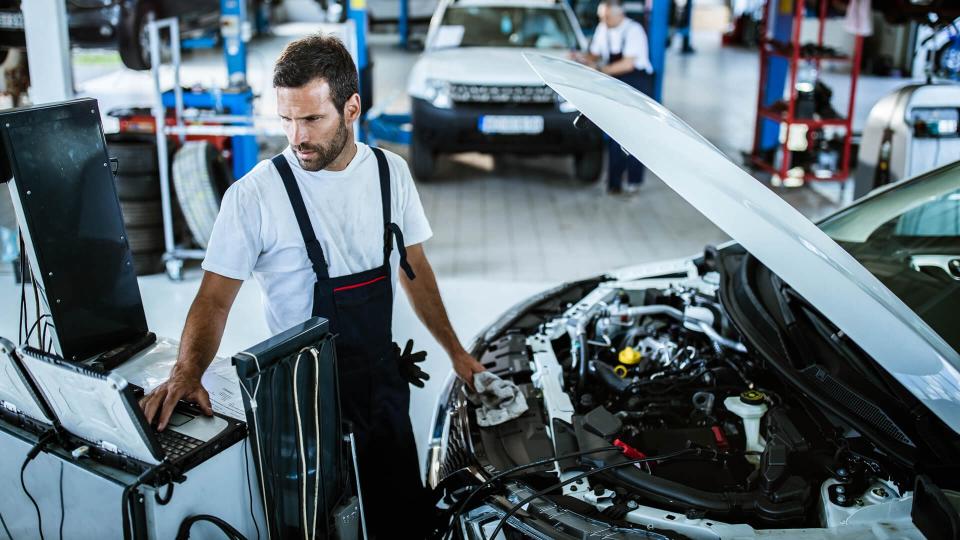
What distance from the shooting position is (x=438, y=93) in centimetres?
748

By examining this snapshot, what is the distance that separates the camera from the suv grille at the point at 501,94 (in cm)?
737

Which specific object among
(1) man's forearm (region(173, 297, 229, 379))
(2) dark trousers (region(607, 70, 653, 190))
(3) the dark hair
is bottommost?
(2) dark trousers (region(607, 70, 653, 190))

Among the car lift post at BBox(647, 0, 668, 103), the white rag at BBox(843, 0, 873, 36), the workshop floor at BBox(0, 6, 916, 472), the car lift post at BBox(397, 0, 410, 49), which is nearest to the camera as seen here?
the workshop floor at BBox(0, 6, 916, 472)

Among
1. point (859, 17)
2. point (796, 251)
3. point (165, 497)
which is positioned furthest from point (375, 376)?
point (859, 17)

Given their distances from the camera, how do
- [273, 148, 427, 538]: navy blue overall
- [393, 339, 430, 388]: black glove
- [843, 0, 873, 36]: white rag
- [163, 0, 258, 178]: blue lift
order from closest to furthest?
[273, 148, 427, 538]: navy blue overall < [393, 339, 430, 388]: black glove < [163, 0, 258, 178]: blue lift < [843, 0, 873, 36]: white rag

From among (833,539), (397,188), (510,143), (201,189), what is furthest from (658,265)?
(510,143)

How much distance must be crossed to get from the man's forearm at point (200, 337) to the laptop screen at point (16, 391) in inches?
11.6

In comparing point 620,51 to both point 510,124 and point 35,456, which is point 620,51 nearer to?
point 510,124

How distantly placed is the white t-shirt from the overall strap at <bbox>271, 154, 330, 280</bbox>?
20mm

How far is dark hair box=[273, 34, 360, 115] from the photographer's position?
2273mm

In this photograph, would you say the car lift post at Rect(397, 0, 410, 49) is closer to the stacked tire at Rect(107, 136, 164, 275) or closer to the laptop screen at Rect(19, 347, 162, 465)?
the stacked tire at Rect(107, 136, 164, 275)

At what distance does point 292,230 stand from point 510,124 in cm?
520

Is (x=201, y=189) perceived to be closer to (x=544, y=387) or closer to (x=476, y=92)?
(x=476, y=92)

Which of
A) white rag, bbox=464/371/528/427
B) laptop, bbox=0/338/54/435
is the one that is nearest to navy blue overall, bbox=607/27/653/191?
white rag, bbox=464/371/528/427
